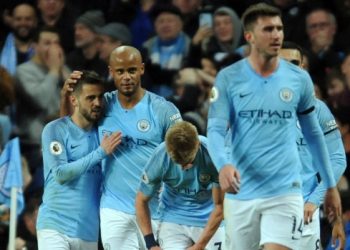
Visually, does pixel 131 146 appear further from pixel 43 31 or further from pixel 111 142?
pixel 43 31

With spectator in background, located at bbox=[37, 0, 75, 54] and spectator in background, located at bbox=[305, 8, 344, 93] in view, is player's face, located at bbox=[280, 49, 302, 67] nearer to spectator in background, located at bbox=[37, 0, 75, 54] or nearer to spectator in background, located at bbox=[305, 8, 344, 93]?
spectator in background, located at bbox=[305, 8, 344, 93]

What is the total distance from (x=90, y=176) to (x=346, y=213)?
2699mm

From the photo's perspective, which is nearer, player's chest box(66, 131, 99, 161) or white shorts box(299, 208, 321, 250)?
white shorts box(299, 208, 321, 250)

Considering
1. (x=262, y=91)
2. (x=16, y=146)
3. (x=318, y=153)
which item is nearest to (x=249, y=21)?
(x=262, y=91)

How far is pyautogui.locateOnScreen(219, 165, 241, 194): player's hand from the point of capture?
7.18m

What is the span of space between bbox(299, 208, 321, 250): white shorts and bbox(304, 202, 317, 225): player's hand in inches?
3.8

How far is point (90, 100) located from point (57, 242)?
1047 millimetres

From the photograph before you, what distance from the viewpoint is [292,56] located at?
899 cm

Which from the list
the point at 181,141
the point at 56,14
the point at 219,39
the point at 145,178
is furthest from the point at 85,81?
the point at 56,14

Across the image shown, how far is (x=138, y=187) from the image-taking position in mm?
8930

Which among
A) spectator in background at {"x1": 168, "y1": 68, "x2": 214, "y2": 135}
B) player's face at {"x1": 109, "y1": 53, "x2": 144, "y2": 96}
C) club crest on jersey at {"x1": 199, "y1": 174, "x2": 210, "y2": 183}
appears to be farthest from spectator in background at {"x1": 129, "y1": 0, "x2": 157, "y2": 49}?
club crest on jersey at {"x1": 199, "y1": 174, "x2": 210, "y2": 183}

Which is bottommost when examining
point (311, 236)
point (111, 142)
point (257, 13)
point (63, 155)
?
point (311, 236)

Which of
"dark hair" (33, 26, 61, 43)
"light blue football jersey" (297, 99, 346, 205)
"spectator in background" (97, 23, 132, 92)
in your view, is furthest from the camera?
"dark hair" (33, 26, 61, 43)

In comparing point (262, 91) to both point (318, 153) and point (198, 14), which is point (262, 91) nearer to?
point (318, 153)
